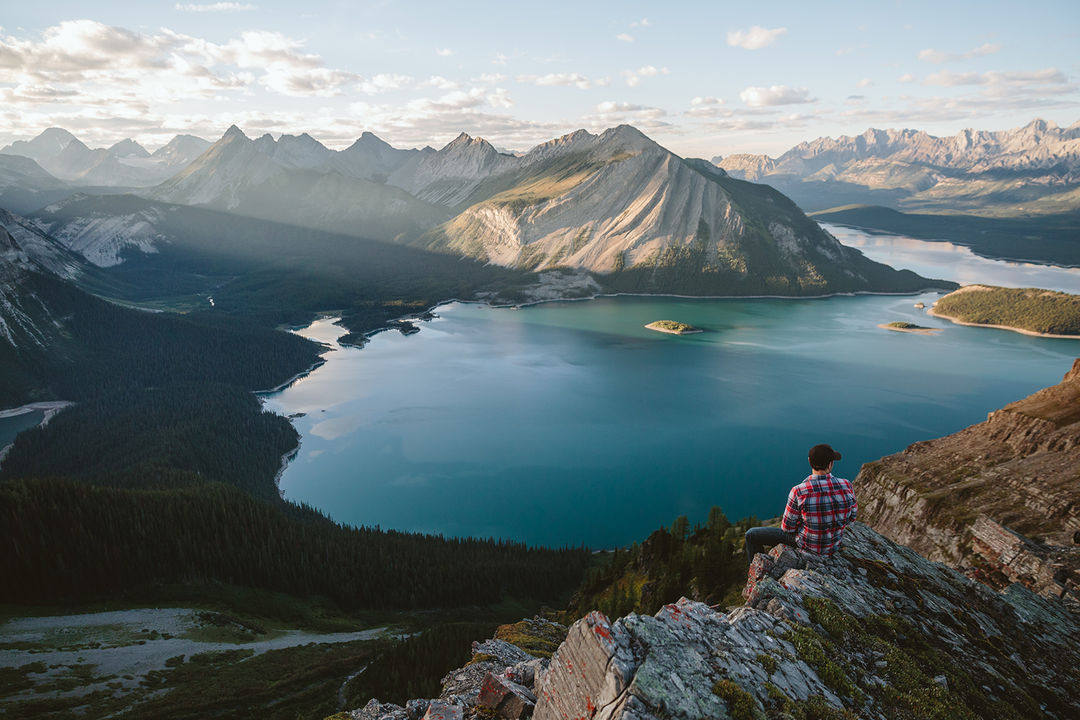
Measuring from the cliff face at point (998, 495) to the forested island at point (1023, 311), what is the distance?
179 meters

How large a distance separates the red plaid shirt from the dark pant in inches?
9.2

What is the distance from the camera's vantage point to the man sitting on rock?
12.5m

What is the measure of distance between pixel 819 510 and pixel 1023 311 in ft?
743

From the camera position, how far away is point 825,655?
35.2ft

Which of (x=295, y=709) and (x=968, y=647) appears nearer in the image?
(x=968, y=647)

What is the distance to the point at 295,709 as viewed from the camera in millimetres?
32969

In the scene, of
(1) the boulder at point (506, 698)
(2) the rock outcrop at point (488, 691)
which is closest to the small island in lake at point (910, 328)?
(2) the rock outcrop at point (488, 691)

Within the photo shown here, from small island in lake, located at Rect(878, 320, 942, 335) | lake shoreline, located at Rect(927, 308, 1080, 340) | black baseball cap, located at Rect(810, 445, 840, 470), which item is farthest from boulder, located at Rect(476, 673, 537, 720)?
lake shoreline, located at Rect(927, 308, 1080, 340)

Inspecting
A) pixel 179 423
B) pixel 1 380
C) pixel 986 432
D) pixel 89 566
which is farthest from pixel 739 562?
pixel 1 380

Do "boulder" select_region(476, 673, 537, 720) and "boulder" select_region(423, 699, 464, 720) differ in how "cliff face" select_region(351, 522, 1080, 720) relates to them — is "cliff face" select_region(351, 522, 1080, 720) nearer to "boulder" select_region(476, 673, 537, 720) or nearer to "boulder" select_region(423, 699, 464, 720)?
"boulder" select_region(476, 673, 537, 720)

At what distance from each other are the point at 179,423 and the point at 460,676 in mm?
109317

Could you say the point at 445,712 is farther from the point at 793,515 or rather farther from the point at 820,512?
the point at 820,512

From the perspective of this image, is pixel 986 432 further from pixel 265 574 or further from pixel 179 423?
pixel 179 423

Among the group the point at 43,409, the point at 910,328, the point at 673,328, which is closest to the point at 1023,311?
the point at 910,328
